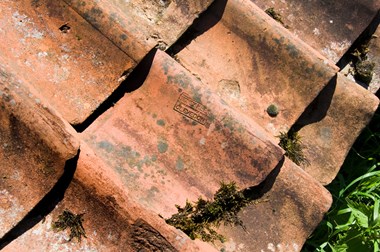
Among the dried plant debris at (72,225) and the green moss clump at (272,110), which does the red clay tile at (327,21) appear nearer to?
the green moss clump at (272,110)

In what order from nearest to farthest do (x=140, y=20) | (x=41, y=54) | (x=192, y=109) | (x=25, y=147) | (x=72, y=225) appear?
(x=25, y=147) < (x=72, y=225) < (x=41, y=54) < (x=192, y=109) < (x=140, y=20)

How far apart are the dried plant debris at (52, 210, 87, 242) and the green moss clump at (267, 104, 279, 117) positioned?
1.38 m

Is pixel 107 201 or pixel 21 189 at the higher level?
pixel 107 201

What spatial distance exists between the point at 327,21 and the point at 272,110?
827 millimetres

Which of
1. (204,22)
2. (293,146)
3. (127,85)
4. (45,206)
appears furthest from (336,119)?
(45,206)

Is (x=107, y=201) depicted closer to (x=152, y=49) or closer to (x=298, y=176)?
(x=152, y=49)

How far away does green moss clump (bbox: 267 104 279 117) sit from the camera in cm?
307

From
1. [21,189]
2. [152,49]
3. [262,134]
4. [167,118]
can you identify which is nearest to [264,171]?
[262,134]

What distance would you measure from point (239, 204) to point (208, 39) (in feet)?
3.63

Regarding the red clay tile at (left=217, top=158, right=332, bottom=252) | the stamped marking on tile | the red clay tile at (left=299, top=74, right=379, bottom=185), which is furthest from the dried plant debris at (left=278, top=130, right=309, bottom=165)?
the stamped marking on tile

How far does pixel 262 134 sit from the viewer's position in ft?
8.86

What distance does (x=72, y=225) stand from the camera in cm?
226

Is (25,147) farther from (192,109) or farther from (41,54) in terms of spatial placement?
(192,109)

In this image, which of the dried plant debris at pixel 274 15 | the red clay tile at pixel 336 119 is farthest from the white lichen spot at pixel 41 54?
the red clay tile at pixel 336 119
